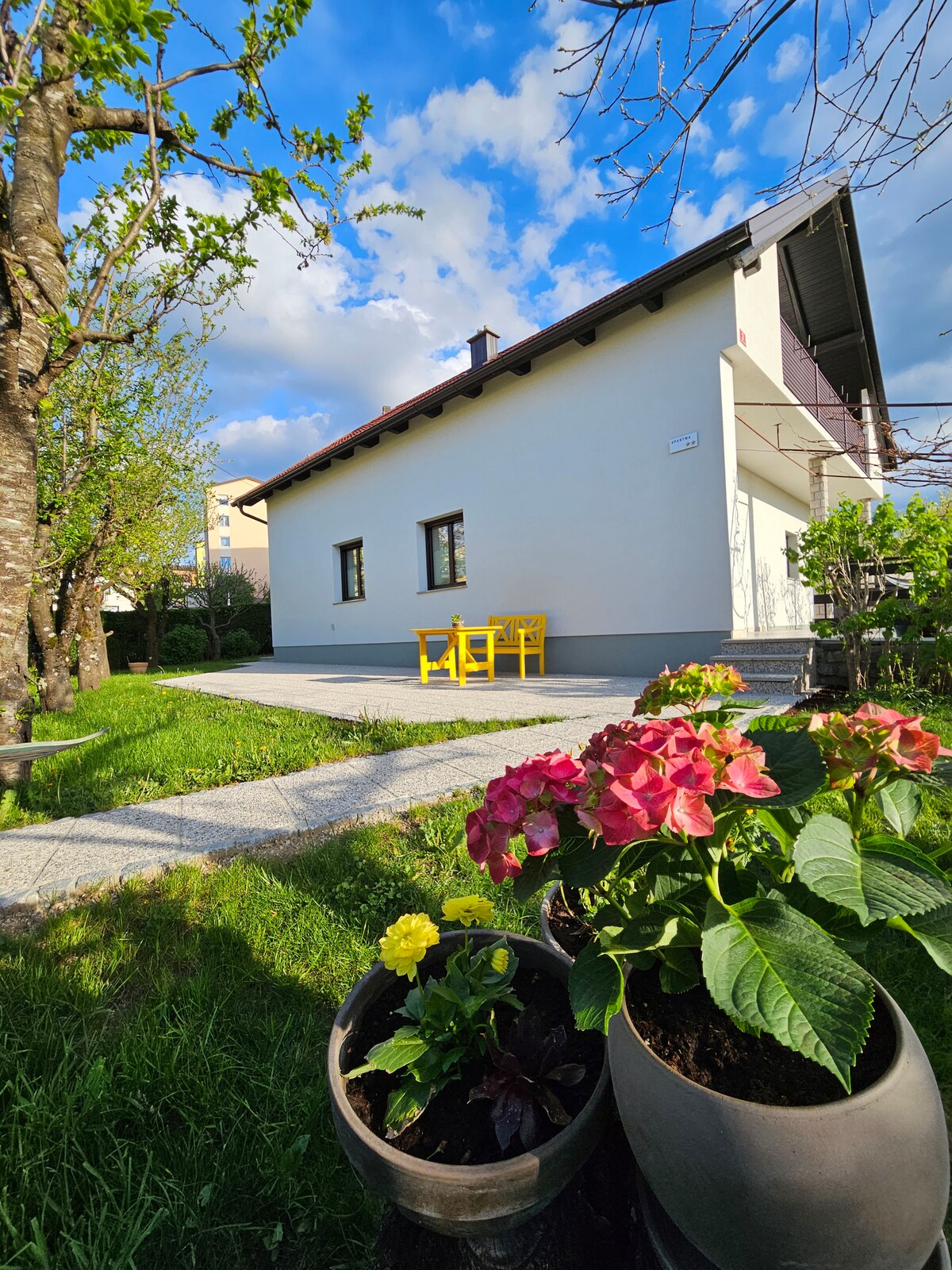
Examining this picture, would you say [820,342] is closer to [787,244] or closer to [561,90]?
[787,244]

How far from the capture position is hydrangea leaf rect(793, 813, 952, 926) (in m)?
0.59

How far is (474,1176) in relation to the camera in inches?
27.3

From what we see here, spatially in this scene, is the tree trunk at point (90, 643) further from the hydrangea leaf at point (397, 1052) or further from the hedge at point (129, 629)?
the hydrangea leaf at point (397, 1052)

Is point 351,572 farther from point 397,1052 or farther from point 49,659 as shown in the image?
point 397,1052

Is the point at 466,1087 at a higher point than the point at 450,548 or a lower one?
lower

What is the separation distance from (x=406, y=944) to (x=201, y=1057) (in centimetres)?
62

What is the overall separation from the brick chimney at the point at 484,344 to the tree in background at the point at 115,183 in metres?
7.14

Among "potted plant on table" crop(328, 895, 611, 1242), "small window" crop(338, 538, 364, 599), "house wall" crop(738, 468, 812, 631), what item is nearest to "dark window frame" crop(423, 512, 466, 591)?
"small window" crop(338, 538, 364, 599)

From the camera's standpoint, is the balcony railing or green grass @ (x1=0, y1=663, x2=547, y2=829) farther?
the balcony railing

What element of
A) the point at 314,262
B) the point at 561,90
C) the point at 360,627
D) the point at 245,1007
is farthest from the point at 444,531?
the point at 245,1007

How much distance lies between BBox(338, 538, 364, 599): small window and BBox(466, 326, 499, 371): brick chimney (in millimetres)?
4389

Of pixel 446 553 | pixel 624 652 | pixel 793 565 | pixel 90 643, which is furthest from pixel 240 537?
pixel 624 652

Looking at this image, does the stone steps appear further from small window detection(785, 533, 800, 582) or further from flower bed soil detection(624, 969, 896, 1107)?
flower bed soil detection(624, 969, 896, 1107)

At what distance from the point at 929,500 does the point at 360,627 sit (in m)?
9.06
